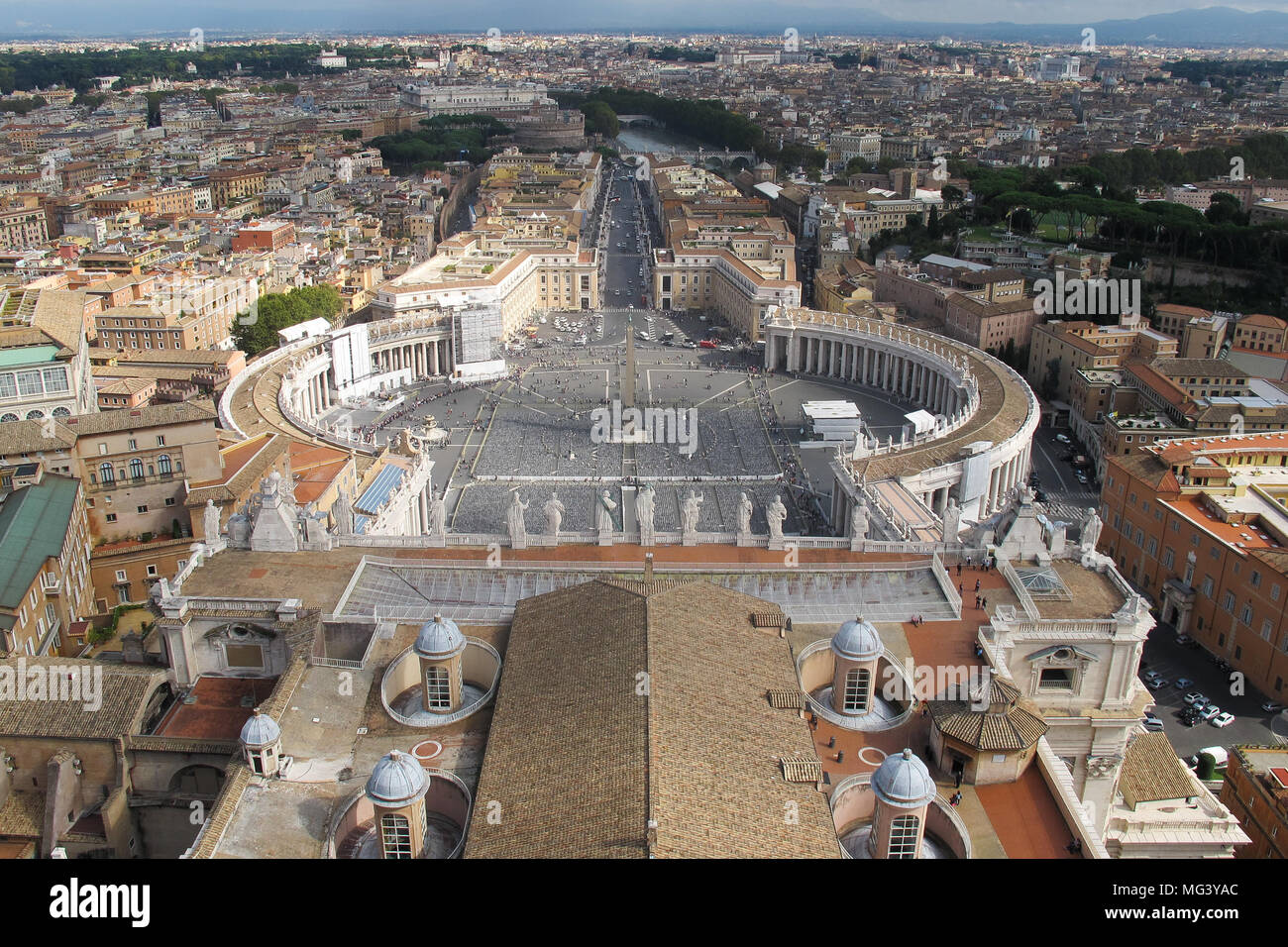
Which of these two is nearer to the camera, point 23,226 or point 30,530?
point 30,530

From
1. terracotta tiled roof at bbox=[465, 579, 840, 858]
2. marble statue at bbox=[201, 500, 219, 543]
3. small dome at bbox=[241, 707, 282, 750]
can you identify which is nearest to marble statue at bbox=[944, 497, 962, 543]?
terracotta tiled roof at bbox=[465, 579, 840, 858]

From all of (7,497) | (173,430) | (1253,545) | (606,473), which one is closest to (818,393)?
(606,473)

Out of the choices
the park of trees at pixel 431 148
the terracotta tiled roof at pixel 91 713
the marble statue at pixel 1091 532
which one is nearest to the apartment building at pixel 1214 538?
the marble statue at pixel 1091 532

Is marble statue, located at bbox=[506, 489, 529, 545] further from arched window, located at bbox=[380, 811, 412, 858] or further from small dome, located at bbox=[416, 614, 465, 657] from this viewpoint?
arched window, located at bbox=[380, 811, 412, 858]

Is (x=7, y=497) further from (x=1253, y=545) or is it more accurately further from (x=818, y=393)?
(x=818, y=393)

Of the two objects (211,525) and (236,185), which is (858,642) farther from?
(236,185)

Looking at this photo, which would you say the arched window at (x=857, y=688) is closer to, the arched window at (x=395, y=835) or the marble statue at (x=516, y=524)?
the arched window at (x=395, y=835)

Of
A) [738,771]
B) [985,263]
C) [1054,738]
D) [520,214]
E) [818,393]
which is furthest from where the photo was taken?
[520,214]

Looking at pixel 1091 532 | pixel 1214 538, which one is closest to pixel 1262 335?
pixel 1214 538
